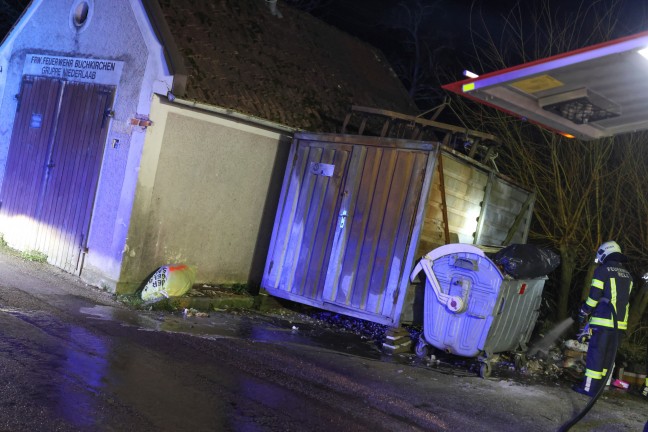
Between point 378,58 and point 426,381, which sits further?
point 378,58

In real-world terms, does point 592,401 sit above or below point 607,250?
below

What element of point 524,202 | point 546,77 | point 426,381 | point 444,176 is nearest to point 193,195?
point 444,176

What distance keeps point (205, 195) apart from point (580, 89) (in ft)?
19.4

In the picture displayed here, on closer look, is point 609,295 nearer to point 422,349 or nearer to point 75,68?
point 422,349

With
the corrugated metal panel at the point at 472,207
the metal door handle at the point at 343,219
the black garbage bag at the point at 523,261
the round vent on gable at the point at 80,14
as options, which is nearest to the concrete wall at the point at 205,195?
the metal door handle at the point at 343,219

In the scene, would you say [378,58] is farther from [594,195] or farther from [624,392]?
[624,392]

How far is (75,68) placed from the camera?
9.98 metres

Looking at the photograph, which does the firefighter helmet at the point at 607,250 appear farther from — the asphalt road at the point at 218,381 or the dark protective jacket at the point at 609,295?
the asphalt road at the point at 218,381

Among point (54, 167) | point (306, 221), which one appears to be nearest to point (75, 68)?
point (54, 167)

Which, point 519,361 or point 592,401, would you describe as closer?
point 592,401

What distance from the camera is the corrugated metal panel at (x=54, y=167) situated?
9.40m

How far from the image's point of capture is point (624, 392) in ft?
27.8

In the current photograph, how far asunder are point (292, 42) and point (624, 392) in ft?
27.3

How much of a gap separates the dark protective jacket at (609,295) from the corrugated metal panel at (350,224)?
2434mm
